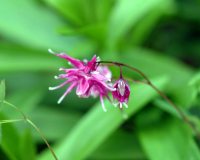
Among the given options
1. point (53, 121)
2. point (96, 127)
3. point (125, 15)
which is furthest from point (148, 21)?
point (96, 127)

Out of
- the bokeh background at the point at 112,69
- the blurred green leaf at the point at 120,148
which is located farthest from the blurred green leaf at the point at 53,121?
the blurred green leaf at the point at 120,148

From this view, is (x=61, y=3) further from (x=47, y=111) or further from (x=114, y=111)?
(x=114, y=111)

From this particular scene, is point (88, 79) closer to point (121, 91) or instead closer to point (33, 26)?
point (121, 91)

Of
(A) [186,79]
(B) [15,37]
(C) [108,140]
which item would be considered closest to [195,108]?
(A) [186,79]

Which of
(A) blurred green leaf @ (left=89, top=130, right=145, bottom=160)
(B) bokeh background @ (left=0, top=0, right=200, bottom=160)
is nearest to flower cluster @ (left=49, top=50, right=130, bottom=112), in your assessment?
(B) bokeh background @ (left=0, top=0, right=200, bottom=160)

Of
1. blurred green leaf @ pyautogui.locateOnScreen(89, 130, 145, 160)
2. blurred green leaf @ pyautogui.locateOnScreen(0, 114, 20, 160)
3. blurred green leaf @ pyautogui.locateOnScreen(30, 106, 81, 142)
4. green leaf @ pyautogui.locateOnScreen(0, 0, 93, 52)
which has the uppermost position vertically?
green leaf @ pyautogui.locateOnScreen(0, 0, 93, 52)

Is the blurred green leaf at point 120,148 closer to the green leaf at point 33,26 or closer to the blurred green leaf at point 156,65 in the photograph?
the blurred green leaf at point 156,65

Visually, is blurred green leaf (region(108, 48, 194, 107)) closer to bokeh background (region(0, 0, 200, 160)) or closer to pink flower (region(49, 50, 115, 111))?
bokeh background (region(0, 0, 200, 160))
